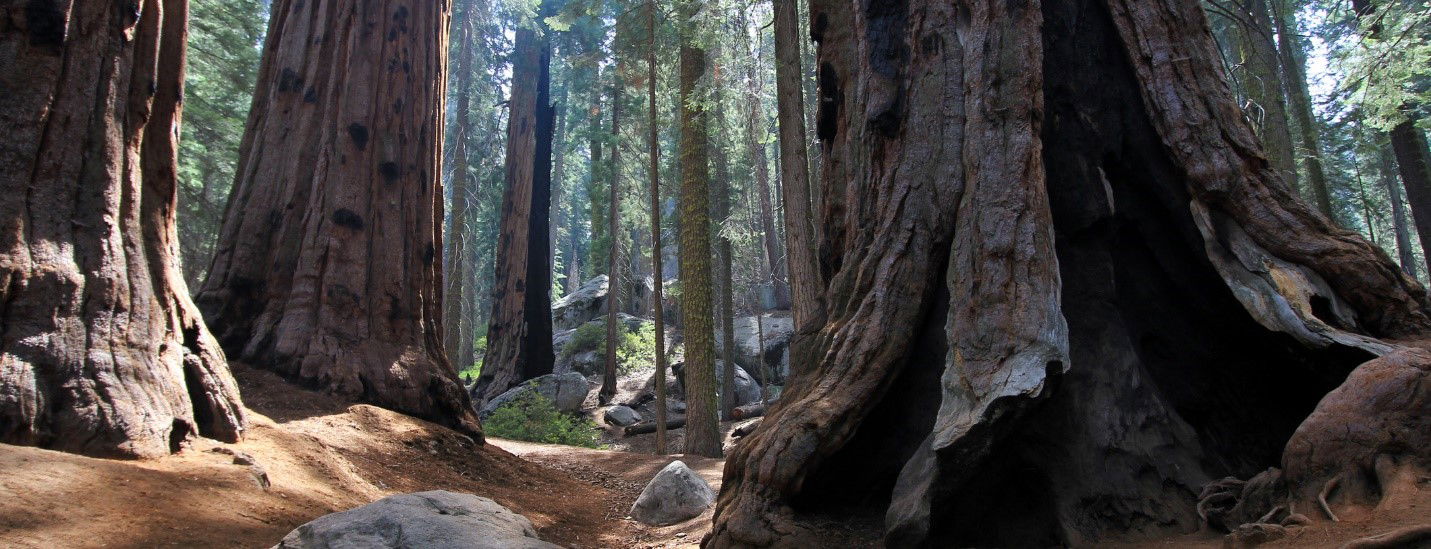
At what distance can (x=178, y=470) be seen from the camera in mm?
3404

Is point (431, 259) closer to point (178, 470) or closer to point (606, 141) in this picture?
point (178, 470)

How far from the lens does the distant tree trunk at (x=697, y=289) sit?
11.2 meters

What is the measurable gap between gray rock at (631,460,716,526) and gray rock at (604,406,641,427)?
40.2 feet

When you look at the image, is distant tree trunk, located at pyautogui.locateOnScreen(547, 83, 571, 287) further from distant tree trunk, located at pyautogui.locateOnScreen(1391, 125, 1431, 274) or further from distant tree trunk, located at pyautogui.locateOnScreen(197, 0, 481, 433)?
distant tree trunk, located at pyautogui.locateOnScreen(1391, 125, 1431, 274)

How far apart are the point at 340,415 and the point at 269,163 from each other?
2458mm

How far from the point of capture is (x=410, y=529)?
282cm

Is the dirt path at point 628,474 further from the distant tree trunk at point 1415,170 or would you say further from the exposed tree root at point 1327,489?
the distant tree trunk at point 1415,170

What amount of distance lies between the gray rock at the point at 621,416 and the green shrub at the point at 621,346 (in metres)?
5.28

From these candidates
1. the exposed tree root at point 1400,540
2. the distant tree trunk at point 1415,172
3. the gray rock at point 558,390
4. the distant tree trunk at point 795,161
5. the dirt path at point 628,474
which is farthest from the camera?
the gray rock at point 558,390

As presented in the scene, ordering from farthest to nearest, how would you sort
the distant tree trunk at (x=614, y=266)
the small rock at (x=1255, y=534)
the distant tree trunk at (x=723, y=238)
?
the distant tree trunk at (x=614, y=266)
the distant tree trunk at (x=723, y=238)
the small rock at (x=1255, y=534)

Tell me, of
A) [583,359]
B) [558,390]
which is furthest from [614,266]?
[583,359]

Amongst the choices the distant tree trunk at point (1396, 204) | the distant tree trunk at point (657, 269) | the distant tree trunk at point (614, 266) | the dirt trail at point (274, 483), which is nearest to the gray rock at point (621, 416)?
the distant tree trunk at point (614, 266)

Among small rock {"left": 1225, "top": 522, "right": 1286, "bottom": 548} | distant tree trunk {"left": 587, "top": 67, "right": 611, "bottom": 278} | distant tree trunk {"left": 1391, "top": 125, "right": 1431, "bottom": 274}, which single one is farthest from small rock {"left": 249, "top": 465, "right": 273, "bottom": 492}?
distant tree trunk {"left": 587, "top": 67, "right": 611, "bottom": 278}

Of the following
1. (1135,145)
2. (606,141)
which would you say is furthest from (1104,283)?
(606,141)
